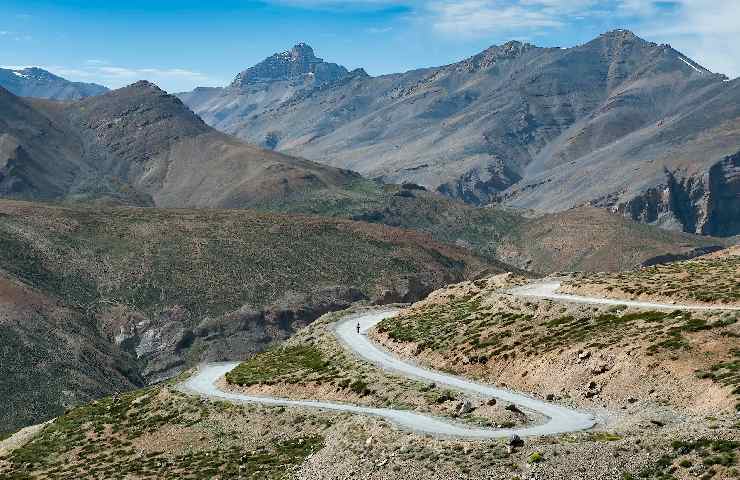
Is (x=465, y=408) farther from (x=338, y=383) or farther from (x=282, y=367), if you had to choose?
(x=282, y=367)

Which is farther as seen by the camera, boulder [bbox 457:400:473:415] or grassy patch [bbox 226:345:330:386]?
grassy patch [bbox 226:345:330:386]

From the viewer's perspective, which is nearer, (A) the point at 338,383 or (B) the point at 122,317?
(A) the point at 338,383

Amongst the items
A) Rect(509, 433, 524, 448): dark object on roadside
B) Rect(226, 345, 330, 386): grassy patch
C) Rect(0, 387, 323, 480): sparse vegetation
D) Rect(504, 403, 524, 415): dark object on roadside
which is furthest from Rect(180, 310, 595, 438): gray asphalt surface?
Rect(0, 387, 323, 480): sparse vegetation

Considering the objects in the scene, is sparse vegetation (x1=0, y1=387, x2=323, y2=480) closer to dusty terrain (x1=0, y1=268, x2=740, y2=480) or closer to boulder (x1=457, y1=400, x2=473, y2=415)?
dusty terrain (x1=0, y1=268, x2=740, y2=480)

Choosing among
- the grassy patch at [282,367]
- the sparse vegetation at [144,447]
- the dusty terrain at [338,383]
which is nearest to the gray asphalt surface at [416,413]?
the dusty terrain at [338,383]

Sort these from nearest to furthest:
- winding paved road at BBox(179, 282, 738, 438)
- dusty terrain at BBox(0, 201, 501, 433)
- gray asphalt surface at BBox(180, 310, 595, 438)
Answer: gray asphalt surface at BBox(180, 310, 595, 438), winding paved road at BBox(179, 282, 738, 438), dusty terrain at BBox(0, 201, 501, 433)

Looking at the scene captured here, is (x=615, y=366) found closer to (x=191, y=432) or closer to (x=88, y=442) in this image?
(x=191, y=432)

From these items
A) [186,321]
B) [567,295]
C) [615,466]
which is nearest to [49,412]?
[186,321]

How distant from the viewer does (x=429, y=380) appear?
6319 cm

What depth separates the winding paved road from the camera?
47.4 meters

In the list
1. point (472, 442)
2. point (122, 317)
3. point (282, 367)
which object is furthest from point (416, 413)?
point (122, 317)

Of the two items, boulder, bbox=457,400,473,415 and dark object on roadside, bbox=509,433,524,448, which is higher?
dark object on roadside, bbox=509,433,524,448

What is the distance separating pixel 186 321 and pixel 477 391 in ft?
437

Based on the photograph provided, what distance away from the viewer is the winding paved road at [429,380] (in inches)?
1868
